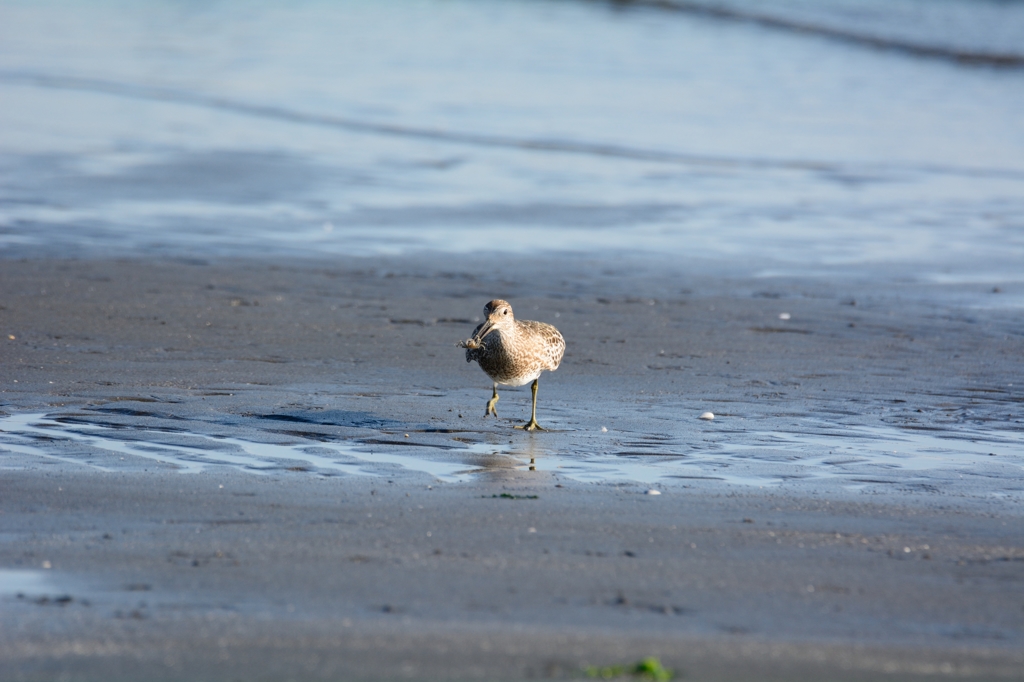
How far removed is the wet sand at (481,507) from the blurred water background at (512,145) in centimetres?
270

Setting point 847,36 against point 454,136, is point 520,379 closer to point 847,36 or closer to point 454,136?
point 454,136

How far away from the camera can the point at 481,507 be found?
6.37m

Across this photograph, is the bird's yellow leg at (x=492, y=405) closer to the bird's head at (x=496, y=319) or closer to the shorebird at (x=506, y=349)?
the shorebird at (x=506, y=349)

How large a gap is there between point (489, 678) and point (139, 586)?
4.78 ft

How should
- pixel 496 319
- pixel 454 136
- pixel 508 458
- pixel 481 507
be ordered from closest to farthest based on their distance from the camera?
1. pixel 481 507
2. pixel 508 458
3. pixel 496 319
4. pixel 454 136

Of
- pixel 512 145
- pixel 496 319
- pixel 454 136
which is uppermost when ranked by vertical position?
pixel 454 136

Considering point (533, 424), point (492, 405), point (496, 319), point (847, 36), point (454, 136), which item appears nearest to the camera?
point (533, 424)

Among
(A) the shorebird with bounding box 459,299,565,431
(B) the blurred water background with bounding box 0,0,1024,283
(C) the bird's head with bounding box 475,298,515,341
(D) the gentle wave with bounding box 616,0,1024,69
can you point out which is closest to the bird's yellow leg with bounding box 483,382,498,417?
(A) the shorebird with bounding box 459,299,565,431

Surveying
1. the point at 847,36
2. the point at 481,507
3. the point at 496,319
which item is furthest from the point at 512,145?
the point at 847,36

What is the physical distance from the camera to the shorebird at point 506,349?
8422 mm

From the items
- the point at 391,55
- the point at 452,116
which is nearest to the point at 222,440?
the point at 452,116

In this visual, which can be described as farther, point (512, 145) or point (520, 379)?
point (512, 145)

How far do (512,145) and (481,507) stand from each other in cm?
1457

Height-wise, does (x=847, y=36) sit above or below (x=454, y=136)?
above
